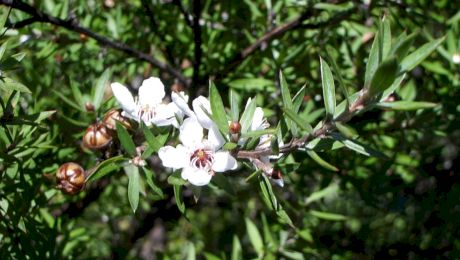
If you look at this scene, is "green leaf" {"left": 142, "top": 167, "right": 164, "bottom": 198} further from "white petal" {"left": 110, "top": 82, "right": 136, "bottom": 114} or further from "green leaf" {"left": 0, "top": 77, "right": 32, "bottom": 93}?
"green leaf" {"left": 0, "top": 77, "right": 32, "bottom": 93}

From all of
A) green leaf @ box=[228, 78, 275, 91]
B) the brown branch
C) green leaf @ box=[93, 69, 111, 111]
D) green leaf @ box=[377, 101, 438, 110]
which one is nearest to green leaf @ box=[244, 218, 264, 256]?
green leaf @ box=[228, 78, 275, 91]

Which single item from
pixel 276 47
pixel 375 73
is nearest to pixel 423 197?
pixel 276 47

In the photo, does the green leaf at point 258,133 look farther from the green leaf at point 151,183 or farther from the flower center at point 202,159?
the green leaf at point 151,183

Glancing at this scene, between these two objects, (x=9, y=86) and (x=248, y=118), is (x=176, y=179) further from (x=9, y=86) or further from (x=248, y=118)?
(x=9, y=86)

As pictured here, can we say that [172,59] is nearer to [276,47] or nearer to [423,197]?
[276,47]

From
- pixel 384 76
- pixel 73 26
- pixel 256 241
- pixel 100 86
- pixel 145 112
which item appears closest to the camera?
pixel 384 76

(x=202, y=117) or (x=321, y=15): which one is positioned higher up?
(x=202, y=117)

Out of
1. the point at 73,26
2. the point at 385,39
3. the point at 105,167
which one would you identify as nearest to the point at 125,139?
the point at 105,167
